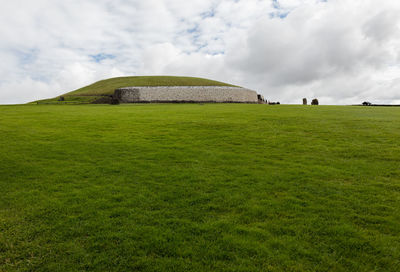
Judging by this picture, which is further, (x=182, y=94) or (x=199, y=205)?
(x=182, y=94)

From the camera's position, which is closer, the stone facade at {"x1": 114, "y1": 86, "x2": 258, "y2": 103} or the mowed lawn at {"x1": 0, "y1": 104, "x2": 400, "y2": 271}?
the mowed lawn at {"x1": 0, "y1": 104, "x2": 400, "y2": 271}

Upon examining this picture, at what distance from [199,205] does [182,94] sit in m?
59.3

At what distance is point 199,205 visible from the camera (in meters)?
7.71

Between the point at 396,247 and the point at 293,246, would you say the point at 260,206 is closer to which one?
the point at 293,246

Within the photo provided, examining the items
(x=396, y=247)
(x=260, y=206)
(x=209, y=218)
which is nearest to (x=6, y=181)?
(x=209, y=218)

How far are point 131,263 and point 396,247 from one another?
6.05 m

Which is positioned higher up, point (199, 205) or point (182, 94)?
point (182, 94)

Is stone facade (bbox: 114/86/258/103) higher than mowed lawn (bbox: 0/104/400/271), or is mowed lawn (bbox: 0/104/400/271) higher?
stone facade (bbox: 114/86/258/103)

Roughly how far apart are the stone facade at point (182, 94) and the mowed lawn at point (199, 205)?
4771 cm

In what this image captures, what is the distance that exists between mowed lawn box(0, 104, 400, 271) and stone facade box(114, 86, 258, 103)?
157 ft

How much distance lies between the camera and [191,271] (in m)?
5.14

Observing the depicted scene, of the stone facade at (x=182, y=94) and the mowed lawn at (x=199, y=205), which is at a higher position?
the stone facade at (x=182, y=94)

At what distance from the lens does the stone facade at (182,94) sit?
61.8m

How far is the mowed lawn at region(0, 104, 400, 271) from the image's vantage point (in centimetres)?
557
